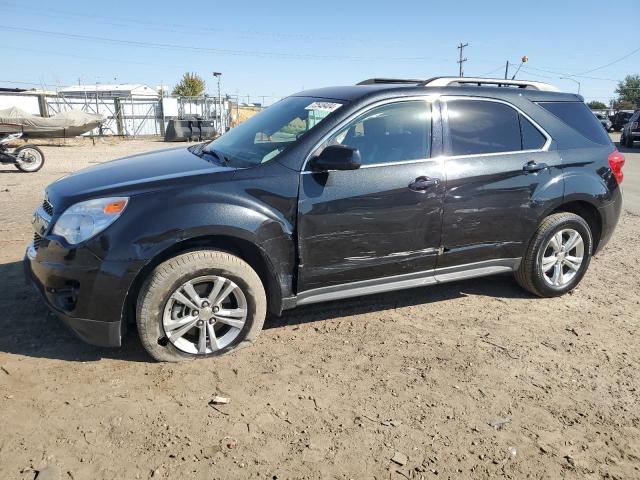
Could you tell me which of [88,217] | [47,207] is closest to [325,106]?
[88,217]

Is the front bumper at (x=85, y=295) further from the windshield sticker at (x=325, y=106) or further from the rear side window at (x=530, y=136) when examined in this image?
the rear side window at (x=530, y=136)

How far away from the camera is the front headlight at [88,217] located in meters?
3.06

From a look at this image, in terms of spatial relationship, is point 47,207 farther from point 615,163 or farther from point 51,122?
point 51,122

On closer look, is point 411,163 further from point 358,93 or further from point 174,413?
point 174,413

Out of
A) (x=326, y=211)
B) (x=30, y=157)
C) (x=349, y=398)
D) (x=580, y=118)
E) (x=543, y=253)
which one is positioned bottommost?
(x=349, y=398)

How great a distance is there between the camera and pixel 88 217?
10.2 feet

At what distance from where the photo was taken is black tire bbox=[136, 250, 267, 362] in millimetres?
3148

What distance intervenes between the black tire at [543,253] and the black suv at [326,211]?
15 mm

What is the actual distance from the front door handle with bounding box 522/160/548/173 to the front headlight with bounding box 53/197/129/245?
10.3 ft

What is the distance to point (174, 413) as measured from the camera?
2.83m

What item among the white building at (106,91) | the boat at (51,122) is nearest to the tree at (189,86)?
the white building at (106,91)

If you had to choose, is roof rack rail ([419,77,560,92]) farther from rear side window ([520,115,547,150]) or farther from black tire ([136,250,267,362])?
black tire ([136,250,267,362])

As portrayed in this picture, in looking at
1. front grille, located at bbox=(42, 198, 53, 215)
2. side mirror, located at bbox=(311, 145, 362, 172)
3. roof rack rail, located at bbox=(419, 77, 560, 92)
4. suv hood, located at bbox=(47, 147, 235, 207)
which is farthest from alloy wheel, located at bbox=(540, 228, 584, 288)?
front grille, located at bbox=(42, 198, 53, 215)

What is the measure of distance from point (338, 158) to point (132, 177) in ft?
4.64
